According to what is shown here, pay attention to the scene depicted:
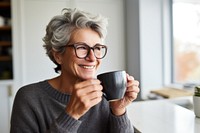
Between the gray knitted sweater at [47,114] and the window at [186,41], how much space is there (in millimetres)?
1848

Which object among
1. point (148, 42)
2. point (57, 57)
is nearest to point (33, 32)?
point (148, 42)

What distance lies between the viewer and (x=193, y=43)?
8.32ft

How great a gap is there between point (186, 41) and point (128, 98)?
2.04 metres

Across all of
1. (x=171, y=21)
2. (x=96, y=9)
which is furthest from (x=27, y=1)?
(x=171, y=21)

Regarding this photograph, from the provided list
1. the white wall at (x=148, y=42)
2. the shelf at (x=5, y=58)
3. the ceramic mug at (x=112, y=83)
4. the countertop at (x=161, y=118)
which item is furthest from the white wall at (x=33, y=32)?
the ceramic mug at (x=112, y=83)

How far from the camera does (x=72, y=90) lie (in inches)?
28.5

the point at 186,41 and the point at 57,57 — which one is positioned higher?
the point at 186,41

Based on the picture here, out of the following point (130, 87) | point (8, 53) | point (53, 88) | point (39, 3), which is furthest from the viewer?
point (8, 53)

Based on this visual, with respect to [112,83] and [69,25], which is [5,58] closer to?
[69,25]

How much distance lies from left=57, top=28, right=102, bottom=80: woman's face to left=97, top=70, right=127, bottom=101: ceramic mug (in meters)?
0.09

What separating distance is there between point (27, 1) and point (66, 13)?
2.01m

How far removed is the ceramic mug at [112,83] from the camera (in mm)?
682

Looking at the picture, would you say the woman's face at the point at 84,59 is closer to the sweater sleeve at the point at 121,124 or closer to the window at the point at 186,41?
the sweater sleeve at the point at 121,124

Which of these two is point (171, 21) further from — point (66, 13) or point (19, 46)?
point (66, 13)
